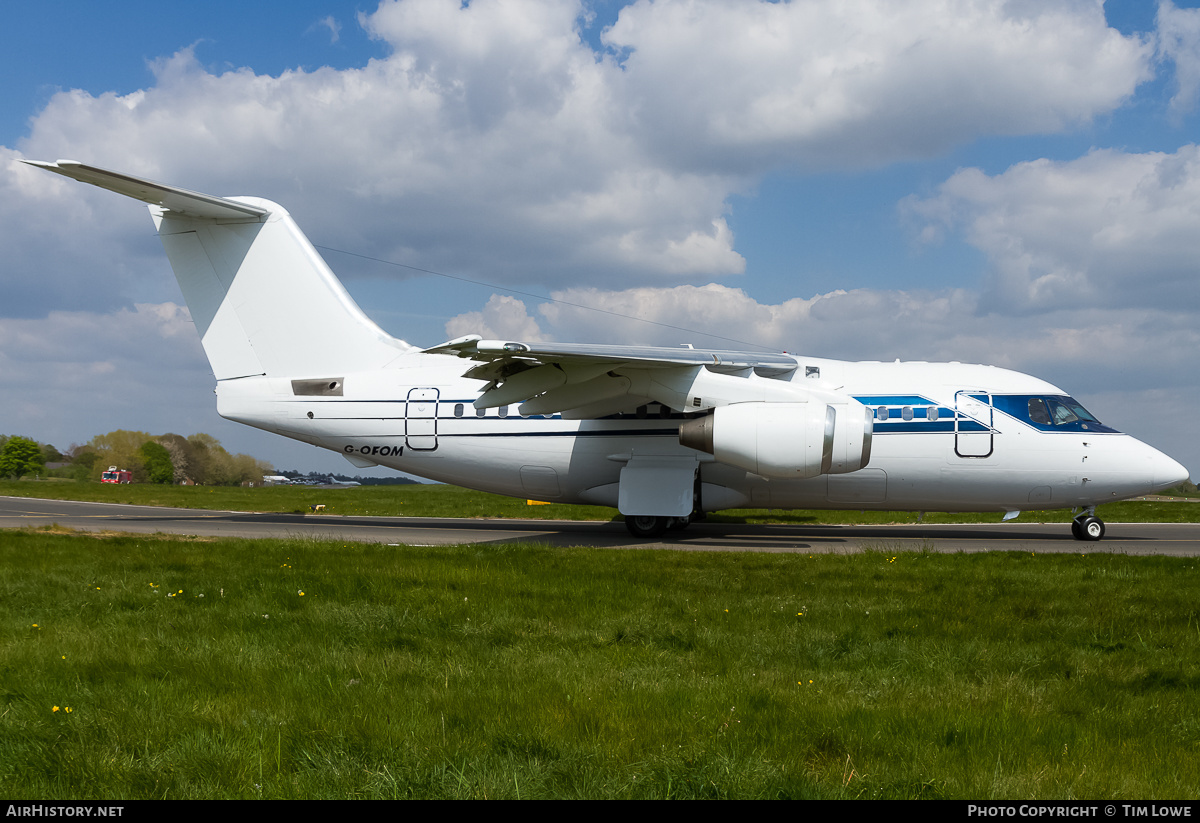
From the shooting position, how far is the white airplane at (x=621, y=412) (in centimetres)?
1456

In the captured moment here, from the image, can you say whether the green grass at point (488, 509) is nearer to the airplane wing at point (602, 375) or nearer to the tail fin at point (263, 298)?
the airplane wing at point (602, 375)

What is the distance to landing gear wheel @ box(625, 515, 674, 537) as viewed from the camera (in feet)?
53.1

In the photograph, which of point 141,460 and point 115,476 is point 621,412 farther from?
point 141,460

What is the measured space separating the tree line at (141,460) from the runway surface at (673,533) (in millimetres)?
57517

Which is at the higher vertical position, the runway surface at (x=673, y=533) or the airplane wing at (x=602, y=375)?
the airplane wing at (x=602, y=375)

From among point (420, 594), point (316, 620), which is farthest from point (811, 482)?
point (316, 620)

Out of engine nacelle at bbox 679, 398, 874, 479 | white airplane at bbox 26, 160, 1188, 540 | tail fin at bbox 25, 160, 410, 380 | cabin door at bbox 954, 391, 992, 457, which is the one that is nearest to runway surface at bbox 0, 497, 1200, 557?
white airplane at bbox 26, 160, 1188, 540

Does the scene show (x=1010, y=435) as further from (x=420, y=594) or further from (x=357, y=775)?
(x=357, y=775)

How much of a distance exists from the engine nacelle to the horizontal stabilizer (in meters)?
11.0

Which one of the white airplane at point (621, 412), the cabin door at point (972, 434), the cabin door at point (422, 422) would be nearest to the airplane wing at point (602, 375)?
the white airplane at point (621, 412)

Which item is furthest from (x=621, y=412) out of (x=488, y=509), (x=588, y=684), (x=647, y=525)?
(x=588, y=684)

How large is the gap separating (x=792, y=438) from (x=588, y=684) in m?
9.72

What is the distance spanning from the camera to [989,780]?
3662 millimetres

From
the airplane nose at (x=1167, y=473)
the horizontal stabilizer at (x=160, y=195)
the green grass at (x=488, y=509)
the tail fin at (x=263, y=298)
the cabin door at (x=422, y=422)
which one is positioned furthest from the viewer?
the green grass at (x=488, y=509)
